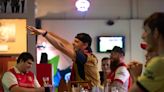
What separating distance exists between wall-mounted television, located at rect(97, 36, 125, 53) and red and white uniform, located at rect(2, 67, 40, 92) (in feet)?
18.5

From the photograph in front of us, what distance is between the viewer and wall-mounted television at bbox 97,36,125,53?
403 inches

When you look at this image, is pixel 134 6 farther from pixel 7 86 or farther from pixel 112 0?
pixel 7 86

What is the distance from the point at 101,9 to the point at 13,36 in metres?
5.44

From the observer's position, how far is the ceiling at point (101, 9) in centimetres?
1042

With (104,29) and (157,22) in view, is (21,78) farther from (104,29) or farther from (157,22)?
(104,29)

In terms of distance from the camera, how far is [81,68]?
3.90 meters

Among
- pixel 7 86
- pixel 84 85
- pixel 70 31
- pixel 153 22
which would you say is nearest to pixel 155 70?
pixel 153 22

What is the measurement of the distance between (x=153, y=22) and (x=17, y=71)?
2791 millimetres

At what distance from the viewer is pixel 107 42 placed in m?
10.2

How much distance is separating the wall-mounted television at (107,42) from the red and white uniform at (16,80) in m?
5.64

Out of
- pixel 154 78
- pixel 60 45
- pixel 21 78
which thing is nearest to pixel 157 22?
pixel 154 78

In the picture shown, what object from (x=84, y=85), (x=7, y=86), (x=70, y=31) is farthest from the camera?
(x=70, y=31)

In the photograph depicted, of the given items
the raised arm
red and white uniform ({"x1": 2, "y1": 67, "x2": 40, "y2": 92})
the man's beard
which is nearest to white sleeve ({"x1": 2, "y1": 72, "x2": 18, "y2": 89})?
red and white uniform ({"x1": 2, "y1": 67, "x2": 40, "y2": 92})

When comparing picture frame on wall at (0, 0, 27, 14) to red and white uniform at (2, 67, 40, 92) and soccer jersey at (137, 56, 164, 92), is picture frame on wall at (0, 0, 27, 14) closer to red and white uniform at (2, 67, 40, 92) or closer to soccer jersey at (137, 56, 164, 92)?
red and white uniform at (2, 67, 40, 92)
